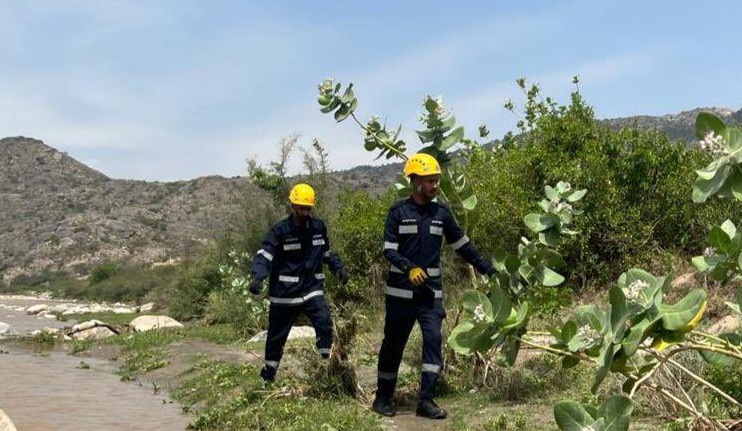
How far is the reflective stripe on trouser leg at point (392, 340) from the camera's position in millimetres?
6520

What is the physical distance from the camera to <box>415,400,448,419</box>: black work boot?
624cm

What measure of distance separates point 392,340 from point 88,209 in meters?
87.7

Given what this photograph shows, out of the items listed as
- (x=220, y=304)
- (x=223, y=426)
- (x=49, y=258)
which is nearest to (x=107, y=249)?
(x=49, y=258)

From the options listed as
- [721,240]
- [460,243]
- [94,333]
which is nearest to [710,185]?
[721,240]

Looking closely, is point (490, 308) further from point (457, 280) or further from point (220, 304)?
point (220, 304)

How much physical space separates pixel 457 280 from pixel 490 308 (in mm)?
10968

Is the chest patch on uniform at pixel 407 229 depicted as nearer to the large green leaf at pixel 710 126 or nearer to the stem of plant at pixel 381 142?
the stem of plant at pixel 381 142

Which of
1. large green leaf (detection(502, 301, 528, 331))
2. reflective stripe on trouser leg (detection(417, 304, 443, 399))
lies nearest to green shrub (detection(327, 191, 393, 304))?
reflective stripe on trouser leg (detection(417, 304, 443, 399))

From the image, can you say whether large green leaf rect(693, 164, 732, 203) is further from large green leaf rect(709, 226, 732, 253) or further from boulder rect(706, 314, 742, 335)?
boulder rect(706, 314, 742, 335)

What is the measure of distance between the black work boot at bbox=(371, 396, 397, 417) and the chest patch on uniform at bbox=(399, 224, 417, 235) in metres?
1.43

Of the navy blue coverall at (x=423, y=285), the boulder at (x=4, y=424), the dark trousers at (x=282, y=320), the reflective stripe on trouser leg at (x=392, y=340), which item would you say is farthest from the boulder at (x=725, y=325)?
the boulder at (x=4, y=424)

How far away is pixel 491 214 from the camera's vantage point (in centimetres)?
1282

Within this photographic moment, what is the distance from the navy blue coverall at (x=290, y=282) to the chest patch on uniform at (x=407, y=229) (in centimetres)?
150

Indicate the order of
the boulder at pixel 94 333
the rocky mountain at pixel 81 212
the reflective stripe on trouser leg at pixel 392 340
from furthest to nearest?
1. the rocky mountain at pixel 81 212
2. the boulder at pixel 94 333
3. the reflective stripe on trouser leg at pixel 392 340
